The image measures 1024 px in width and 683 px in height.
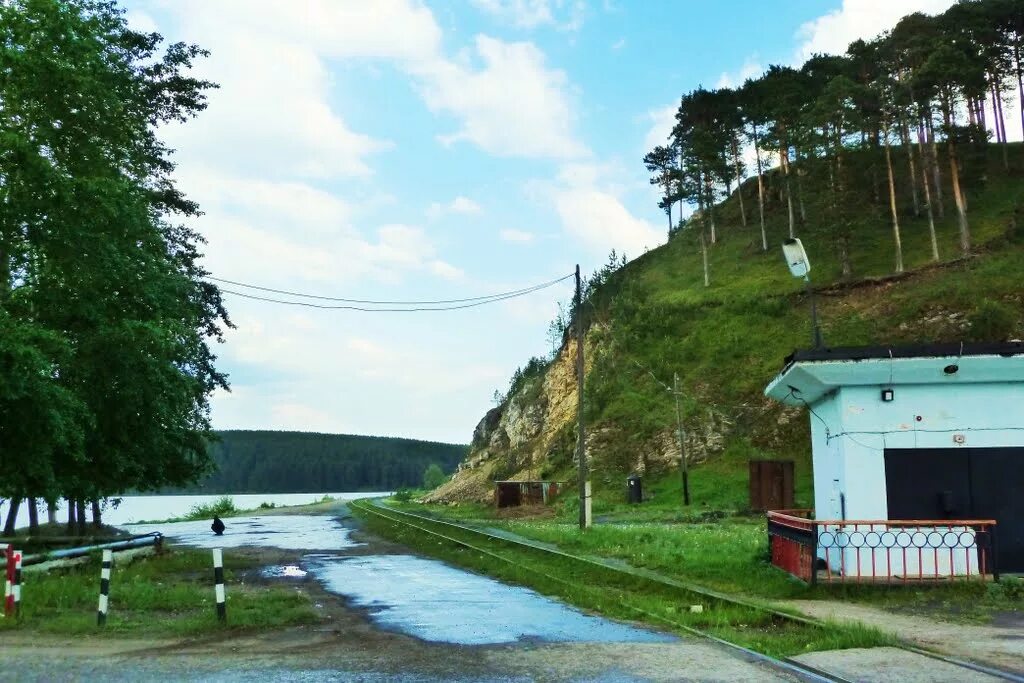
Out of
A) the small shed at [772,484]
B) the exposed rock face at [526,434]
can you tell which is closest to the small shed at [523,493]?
the exposed rock face at [526,434]

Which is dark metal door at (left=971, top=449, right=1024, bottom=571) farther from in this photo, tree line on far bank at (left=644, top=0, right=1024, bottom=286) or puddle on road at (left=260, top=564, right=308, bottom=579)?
tree line on far bank at (left=644, top=0, right=1024, bottom=286)

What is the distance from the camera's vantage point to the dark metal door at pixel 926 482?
14.5 meters

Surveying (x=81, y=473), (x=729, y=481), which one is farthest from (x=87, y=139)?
(x=729, y=481)

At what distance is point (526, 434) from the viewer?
68.1 m

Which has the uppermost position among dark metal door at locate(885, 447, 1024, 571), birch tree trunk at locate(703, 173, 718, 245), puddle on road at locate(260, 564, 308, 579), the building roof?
birch tree trunk at locate(703, 173, 718, 245)

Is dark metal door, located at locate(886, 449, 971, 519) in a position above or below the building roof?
below

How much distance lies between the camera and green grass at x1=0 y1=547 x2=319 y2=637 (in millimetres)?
11531

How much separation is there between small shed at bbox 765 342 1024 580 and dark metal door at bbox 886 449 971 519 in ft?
0.05

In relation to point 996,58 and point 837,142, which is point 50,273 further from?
point 996,58

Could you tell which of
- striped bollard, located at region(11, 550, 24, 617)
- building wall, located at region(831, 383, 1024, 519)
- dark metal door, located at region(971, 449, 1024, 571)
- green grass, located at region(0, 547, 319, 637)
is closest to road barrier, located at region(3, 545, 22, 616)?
striped bollard, located at region(11, 550, 24, 617)

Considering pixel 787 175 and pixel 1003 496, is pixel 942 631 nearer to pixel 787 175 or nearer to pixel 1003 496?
pixel 1003 496

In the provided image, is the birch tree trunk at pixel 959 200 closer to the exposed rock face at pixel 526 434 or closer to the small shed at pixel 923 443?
the exposed rock face at pixel 526 434

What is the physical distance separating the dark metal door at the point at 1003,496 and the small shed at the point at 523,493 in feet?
111

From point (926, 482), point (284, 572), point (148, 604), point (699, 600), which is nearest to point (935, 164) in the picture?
point (926, 482)
